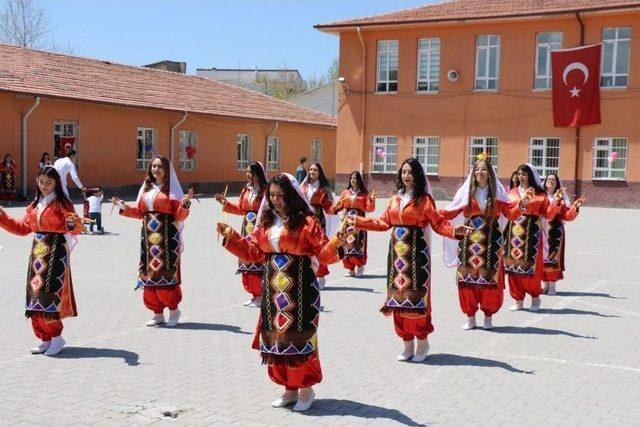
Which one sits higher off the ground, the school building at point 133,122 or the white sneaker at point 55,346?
the school building at point 133,122

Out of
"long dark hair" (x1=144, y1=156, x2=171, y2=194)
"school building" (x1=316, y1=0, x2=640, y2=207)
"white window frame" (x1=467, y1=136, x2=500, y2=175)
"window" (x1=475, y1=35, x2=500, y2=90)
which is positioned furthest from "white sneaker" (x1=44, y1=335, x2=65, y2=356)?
"window" (x1=475, y1=35, x2=500, y2=90)

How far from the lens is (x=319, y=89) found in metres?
53.5

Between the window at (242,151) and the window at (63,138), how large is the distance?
374 inches

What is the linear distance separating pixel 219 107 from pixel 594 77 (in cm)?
1449

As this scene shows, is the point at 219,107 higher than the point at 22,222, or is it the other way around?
the point at 219,107

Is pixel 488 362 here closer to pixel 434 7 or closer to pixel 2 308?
pixel 2 308

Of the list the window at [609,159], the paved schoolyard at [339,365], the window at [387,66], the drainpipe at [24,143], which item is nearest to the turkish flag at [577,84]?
the window at [609,159]

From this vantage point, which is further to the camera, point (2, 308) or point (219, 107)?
point (219, 107)

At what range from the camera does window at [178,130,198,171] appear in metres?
32.3

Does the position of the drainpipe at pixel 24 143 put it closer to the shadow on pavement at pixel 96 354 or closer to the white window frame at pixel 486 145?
the white window frame at pixel 486 145

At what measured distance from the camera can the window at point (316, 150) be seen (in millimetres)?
41000

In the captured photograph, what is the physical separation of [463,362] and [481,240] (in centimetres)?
158

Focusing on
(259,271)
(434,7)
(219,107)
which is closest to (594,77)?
(434,7)

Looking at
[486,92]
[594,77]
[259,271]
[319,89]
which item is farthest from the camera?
[319,89]
